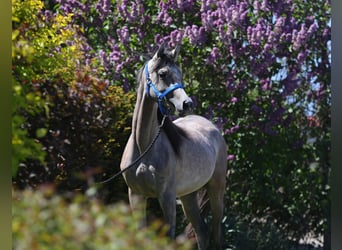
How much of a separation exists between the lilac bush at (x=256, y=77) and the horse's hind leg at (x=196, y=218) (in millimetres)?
919

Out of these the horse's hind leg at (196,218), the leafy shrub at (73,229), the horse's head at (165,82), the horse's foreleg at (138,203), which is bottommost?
the horse's hind leg at (196,218)

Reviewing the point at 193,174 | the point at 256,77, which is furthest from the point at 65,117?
the point at 256,77

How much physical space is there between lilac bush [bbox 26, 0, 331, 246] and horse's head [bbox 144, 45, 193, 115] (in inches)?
60.3

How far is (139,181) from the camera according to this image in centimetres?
427

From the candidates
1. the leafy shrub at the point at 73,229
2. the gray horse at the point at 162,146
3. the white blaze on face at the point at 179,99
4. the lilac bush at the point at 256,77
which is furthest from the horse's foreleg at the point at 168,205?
the lilac bush at the point at 256,77

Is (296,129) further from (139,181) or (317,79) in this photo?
(139,181)

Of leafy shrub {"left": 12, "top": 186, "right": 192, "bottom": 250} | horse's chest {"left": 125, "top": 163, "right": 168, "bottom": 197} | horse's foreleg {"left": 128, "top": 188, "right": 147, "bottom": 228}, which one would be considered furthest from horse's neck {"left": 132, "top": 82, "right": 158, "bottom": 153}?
leafy shrub {"left": 12, "top": 186, "right": 192, "bottom": 250}

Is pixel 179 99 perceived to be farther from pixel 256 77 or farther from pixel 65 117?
pixel 256 77

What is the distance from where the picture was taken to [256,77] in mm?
6020

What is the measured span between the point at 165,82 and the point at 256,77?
1998 millimetres

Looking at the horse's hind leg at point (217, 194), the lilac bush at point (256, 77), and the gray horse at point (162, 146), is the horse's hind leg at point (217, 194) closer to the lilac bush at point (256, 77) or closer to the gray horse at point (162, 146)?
the gray horse at point (162, 146)

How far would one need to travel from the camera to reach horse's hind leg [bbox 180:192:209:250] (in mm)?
4965

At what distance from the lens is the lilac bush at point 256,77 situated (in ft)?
19.1

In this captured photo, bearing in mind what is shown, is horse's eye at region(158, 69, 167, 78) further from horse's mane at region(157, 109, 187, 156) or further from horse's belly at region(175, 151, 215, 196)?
horse's belly at region(175, 151, 215, 196)
